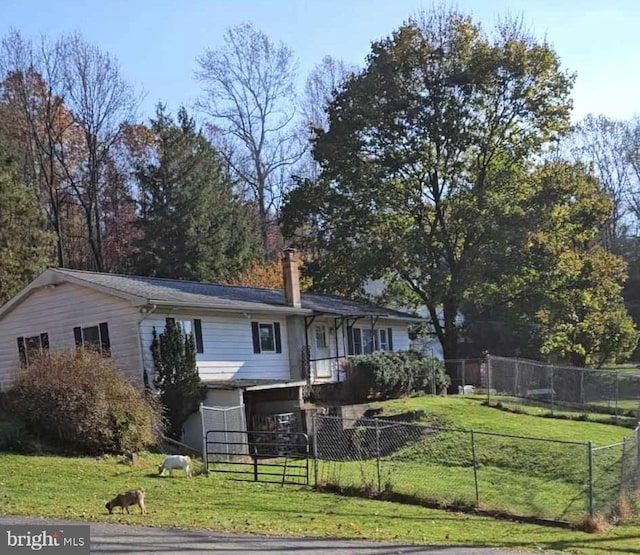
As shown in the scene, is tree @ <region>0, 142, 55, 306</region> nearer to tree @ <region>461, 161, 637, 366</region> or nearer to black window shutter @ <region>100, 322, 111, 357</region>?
black window shutter @ <region>100, 322, 111, 357</region>

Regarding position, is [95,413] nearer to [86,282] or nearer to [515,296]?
[86,282]

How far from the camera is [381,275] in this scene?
125 ft

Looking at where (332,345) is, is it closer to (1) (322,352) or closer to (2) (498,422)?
(1) (322,352)

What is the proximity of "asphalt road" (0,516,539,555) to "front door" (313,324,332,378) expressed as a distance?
18913 millimetres

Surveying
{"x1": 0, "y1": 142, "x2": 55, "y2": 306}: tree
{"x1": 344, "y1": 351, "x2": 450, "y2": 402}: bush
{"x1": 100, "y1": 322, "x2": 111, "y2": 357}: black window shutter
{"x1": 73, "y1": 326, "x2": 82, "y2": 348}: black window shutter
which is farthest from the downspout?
{"x1": 0, "y1": 142, "x2": 55, "y2": 306}: tree

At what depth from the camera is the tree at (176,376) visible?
73.3 ft

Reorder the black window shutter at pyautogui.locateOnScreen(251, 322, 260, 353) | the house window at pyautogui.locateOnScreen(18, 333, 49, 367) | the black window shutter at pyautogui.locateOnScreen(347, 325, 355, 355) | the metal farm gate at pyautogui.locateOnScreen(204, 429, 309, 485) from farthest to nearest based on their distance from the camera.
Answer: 1. the black window shutter at pyautogui.locateOnScreen(347, 325, 355, 355)
2. the black window shutter at pyautogui.locateOnScreen(251, 322, 260, 353)
3. the house window at pyautogui.locateOnScreen(18, 333, 49, 367)
4. the metal farm gate at pyautogui.locateOnScreen(204, 429, 309, 485)

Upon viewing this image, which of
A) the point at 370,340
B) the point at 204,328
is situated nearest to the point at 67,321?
the point at 204,328

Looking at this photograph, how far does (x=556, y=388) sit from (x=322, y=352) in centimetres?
1005

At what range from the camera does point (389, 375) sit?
3020cm

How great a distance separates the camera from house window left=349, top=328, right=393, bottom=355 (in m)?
34.3

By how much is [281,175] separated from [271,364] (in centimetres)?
3026

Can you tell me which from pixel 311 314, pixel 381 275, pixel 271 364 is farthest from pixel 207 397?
pixel 381 275

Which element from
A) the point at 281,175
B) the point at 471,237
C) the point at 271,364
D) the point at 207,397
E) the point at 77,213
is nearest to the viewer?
the point at 207,397
